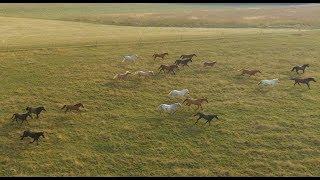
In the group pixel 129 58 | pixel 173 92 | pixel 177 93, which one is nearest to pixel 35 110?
pixel 173 92

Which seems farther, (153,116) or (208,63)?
(208,63)

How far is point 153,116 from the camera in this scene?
32500 millimetres

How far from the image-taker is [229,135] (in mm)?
30047

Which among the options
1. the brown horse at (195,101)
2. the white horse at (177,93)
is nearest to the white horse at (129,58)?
the white horse at (177,93)

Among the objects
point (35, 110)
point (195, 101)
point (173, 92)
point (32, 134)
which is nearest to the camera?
point (32, 134)

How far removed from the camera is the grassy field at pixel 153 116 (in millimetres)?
26797

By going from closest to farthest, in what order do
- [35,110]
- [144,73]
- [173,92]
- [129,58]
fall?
1. [35,110]
2. [173,92]
3. [144,73]
4. [129,58]

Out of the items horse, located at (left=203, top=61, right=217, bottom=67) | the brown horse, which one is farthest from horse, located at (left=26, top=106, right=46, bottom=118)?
horse, located at (left=203, top=61, right=217, bottom=67)

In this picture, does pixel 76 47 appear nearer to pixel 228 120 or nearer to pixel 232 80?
pixel 232 80

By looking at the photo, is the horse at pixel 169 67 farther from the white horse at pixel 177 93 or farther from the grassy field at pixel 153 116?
the white horse at pixel 177 93

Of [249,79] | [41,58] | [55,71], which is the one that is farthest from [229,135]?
[41,58]

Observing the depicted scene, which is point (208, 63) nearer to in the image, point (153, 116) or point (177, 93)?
point (177, 93)

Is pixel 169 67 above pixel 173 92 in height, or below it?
above

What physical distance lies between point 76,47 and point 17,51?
7796mm
